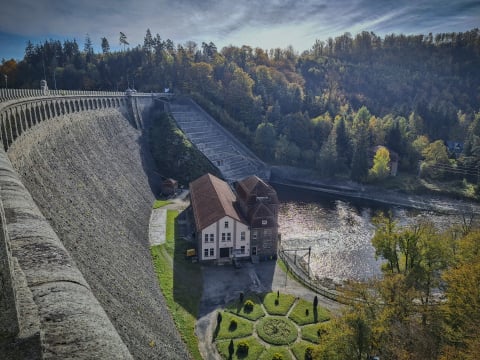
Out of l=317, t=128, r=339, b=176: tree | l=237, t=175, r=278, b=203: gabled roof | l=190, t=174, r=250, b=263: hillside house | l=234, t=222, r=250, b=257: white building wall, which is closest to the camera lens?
l=190, t=174, r=250, b=263: hillside house

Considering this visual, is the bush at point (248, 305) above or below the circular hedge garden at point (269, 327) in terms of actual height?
Answer: above

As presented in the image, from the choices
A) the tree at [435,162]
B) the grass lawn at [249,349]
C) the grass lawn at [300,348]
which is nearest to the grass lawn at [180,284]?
the grass lawn at [249,349]

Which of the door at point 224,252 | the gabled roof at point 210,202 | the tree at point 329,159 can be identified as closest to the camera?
the gabled roof at point 210,202

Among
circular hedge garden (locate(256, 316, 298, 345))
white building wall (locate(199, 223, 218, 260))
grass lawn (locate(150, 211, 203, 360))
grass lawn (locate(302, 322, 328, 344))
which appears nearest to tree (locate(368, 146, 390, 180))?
white building wall (locate(199, 223, 218, 260))

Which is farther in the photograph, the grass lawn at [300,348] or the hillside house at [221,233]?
the hillside house at [221,233]

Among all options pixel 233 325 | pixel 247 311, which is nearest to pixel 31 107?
pixel 233 325

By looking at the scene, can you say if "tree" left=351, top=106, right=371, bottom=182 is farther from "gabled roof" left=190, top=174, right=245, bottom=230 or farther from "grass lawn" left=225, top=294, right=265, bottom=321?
"grass lawn" left=225, top=294, right=265, bottom=321

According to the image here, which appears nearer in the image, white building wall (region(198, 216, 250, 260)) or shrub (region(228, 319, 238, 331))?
shrub (region(228, 319, 238, 331))

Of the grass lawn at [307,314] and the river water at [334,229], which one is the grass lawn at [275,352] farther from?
the river water at [334,229]
